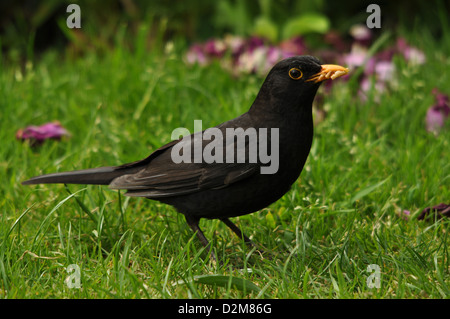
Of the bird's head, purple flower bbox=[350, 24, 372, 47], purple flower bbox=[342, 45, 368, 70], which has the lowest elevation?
the bird's head

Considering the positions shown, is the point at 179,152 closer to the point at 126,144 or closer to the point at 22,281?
the point at 22,281

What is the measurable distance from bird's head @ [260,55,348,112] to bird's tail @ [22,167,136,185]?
0.86 metres

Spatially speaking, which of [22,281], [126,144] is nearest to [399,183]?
[126,144]

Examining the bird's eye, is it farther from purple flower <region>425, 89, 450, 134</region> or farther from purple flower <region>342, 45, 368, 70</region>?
purple flower <region>342, 45, 368, 70</region>

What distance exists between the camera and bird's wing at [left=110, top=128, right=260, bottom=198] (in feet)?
9.32

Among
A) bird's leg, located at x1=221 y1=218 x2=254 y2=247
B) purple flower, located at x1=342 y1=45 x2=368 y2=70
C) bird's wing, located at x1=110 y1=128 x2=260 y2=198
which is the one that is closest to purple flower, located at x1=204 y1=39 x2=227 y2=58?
purple flower, located at x1=342 y1=45 x2=368 y2=70

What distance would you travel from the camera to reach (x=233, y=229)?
315 cm

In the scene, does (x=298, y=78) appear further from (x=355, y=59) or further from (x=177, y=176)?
(x=355, y=59)

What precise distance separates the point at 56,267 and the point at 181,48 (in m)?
3.58

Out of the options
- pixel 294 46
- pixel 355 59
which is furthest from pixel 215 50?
pixel 355 59

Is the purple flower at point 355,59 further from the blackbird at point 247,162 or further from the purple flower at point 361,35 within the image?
the blackbird at point 247,162

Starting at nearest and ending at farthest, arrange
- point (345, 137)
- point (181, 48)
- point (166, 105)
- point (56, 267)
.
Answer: point (56, 267) < point (345, 137) < point (166, 105) < point (181, 48)

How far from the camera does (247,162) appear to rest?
2809 mm
